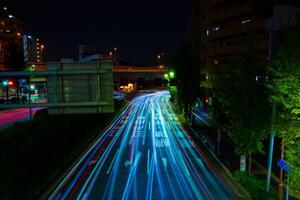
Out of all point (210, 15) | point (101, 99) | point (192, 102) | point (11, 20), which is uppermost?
point (11, 20)

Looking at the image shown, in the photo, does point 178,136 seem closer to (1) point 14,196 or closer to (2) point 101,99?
(1) point 14,196

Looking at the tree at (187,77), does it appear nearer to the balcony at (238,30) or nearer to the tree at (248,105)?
the balcony at (238,30)

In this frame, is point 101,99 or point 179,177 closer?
point 101,99

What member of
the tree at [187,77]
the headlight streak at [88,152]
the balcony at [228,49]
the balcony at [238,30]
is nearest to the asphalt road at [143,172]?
the headlight streak at [88,152]

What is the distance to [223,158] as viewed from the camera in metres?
19.5

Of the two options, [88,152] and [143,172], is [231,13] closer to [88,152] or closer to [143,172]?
[88,152]

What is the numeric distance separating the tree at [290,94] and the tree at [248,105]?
2.98 metres

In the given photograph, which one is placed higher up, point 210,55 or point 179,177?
point 210,55

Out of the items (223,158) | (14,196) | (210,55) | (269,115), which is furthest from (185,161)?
(210,55)

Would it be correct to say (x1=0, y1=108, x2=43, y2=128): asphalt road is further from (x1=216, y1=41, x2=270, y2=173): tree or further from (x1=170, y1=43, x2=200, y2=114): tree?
(x1=216, y1=41, x2=270, y2=173): tree

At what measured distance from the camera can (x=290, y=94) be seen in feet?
33.9

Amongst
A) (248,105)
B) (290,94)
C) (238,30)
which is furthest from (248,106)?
(238,30)

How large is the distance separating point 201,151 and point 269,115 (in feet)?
29.3

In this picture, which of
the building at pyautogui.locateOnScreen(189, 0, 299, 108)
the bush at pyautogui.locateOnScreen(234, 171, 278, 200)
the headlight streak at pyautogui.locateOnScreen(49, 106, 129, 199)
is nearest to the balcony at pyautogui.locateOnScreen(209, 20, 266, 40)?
the building at pyautogui.locateOnScreen(189, 0, 299, 108)
